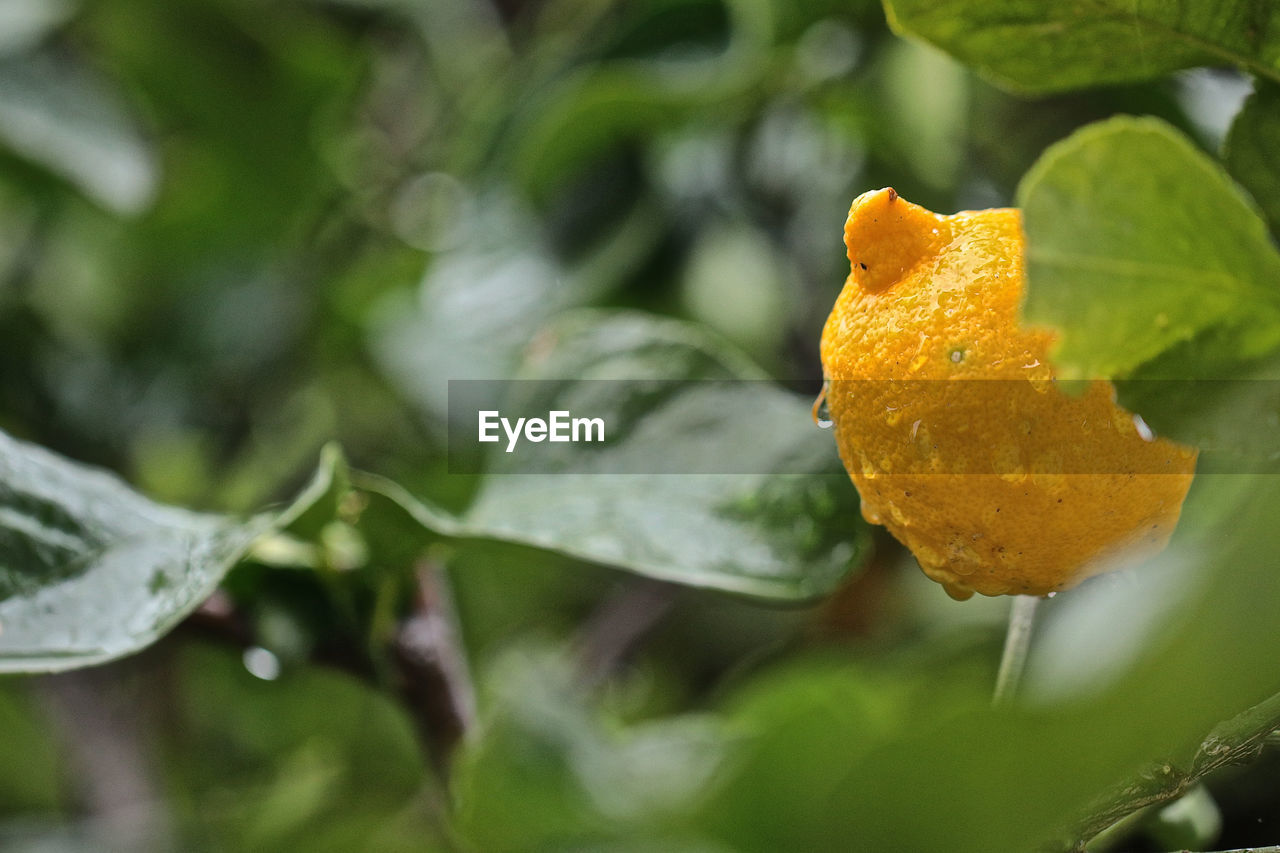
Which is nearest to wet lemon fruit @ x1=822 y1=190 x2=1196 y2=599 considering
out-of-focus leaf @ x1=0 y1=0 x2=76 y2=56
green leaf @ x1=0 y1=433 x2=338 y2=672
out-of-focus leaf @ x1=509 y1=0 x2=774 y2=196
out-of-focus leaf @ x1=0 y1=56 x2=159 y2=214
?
green leaf @ x1=0 y1=433 x2=338 y2=672

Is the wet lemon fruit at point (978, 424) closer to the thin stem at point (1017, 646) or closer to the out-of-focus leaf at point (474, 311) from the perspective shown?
the thin stem at point (1017, 646)

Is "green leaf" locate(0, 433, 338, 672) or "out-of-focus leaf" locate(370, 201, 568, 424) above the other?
"green leaf" locate(0, 433, 338, 672)

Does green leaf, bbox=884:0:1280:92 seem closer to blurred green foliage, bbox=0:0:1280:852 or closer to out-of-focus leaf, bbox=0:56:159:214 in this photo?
blurred green foliage, bbox=0:0:1280:852

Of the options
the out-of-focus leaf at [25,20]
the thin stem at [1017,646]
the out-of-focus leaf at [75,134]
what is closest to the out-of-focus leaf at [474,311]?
the out-of-focus leaf at [75,134]

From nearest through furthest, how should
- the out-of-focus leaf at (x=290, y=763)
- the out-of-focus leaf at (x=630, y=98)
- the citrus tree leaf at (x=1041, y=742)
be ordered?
the citrus tree leaf at (x=1041, y=742) < the out-of-focus leaf at (x=290, y=763) < the out-of-focus leaf at (x=630, y=98)

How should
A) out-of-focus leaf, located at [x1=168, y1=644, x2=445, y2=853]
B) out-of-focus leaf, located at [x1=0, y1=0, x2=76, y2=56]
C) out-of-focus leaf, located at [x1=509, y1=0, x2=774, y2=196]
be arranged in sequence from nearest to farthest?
1. out-of-focus leaf, located at [x1=168, y1=644, x2=445, y2=853]
2. out-of-focus leaf, located at [x1=509, y1=0, x2=774, y2=196]
3. out-of-focus leaf, located at [x1=0, y1=0, x2=76, y2=56]

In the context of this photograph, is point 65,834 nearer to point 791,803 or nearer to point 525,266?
point 525,266
